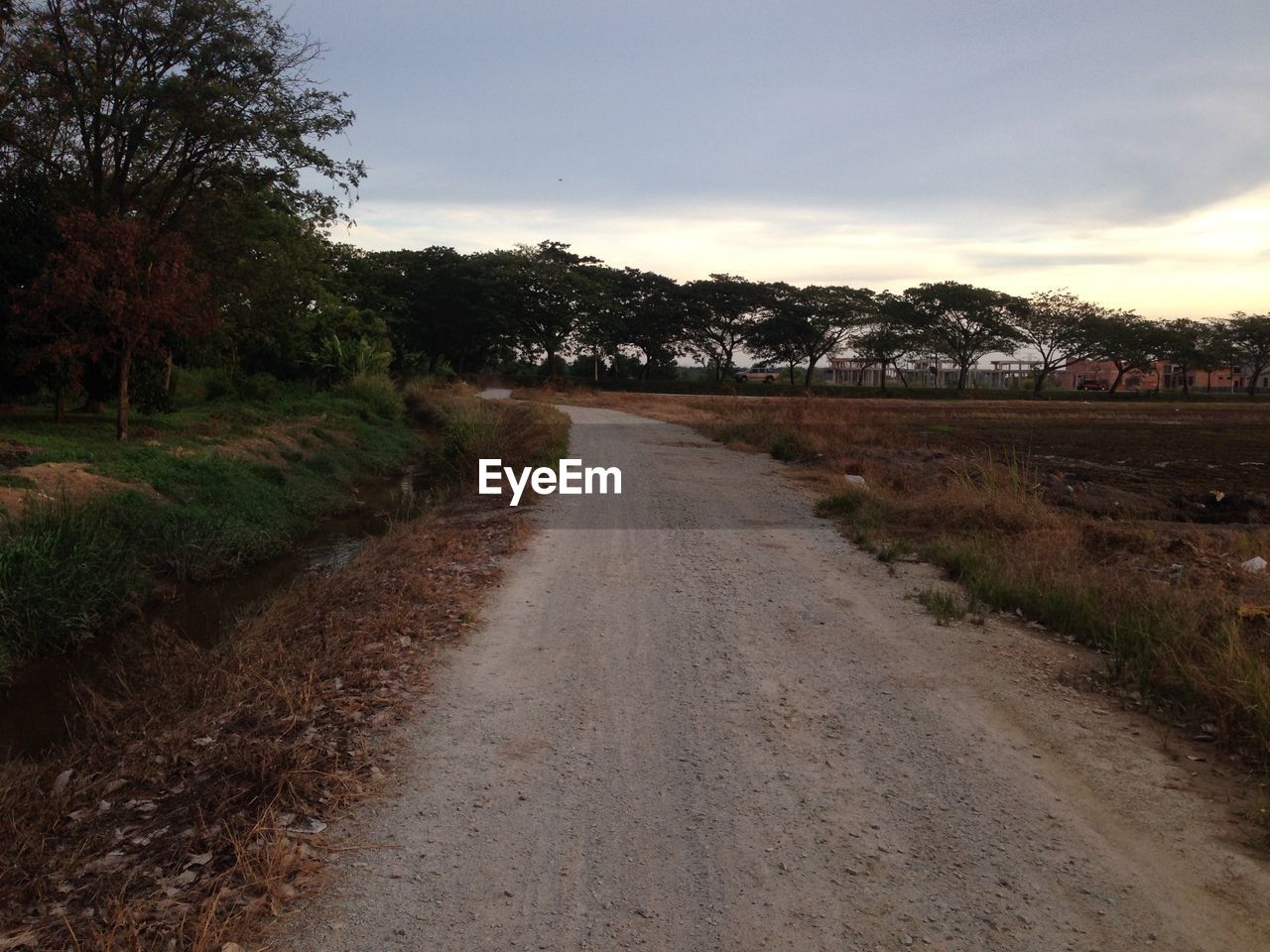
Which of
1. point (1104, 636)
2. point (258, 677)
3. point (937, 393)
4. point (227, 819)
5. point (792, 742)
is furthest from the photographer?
point (937, 393)

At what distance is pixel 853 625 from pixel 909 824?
311cm

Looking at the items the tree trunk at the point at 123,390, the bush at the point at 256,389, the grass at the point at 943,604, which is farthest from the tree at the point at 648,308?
the grass at the point at 943,604

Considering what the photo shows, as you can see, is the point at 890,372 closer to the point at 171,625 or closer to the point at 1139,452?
the point at 1139,452

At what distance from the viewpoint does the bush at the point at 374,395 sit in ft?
98.5

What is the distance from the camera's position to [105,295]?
1431 cm

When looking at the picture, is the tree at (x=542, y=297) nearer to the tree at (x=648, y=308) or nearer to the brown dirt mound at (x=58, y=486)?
the tree at (x=648, y=308)

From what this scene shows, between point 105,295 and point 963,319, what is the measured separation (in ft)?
224

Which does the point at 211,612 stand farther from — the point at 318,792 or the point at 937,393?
the point at 937,393

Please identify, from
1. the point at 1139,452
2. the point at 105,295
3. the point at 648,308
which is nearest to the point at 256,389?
the point at 105,295

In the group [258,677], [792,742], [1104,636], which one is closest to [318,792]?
[258,677]

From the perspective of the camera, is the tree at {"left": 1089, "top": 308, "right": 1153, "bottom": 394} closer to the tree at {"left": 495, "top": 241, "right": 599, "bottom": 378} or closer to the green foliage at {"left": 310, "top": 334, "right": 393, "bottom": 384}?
the tree at {"left": 495, "top": 241, "right": 599, "bottom": 378}

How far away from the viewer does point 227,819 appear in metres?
3.92

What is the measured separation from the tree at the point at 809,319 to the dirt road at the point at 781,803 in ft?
204

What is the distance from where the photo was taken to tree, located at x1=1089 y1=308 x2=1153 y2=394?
7238 cm
